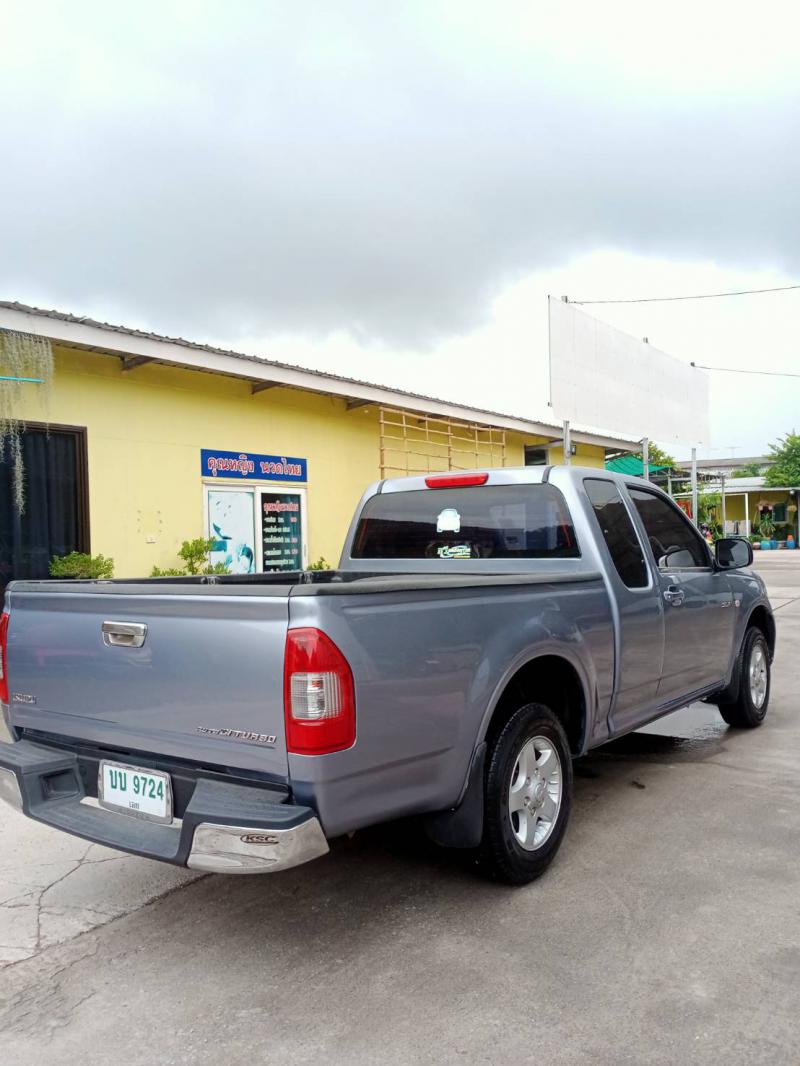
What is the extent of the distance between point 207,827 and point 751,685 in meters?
4.71

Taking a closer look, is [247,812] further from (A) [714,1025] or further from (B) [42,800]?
(A) [714,1025]

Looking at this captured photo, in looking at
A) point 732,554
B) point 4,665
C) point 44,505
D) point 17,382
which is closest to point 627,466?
point 44,505

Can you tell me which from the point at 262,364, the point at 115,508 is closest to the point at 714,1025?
the point at 115,508

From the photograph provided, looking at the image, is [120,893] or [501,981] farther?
[120,893]

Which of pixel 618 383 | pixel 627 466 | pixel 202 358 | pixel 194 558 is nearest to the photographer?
pixel 202 358

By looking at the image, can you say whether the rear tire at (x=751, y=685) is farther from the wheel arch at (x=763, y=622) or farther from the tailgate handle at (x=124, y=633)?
the tailgate handle at (x=124, y=633)

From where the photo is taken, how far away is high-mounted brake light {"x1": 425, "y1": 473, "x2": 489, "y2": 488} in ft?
15.5

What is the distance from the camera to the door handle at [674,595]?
4848 mm

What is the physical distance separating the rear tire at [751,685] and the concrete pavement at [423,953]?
1590 mm

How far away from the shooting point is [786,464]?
4397cm

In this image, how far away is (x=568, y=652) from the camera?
→ 382 centimetres

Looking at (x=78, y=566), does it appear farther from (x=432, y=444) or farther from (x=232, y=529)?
(x=432, y=444)

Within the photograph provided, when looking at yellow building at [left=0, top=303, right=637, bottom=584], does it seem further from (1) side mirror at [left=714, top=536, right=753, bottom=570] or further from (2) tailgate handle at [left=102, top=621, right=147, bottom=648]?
(1) side mirror at [left=714, top=536, right=753, bottom=570]

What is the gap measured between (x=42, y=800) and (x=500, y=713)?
1.82 meters
